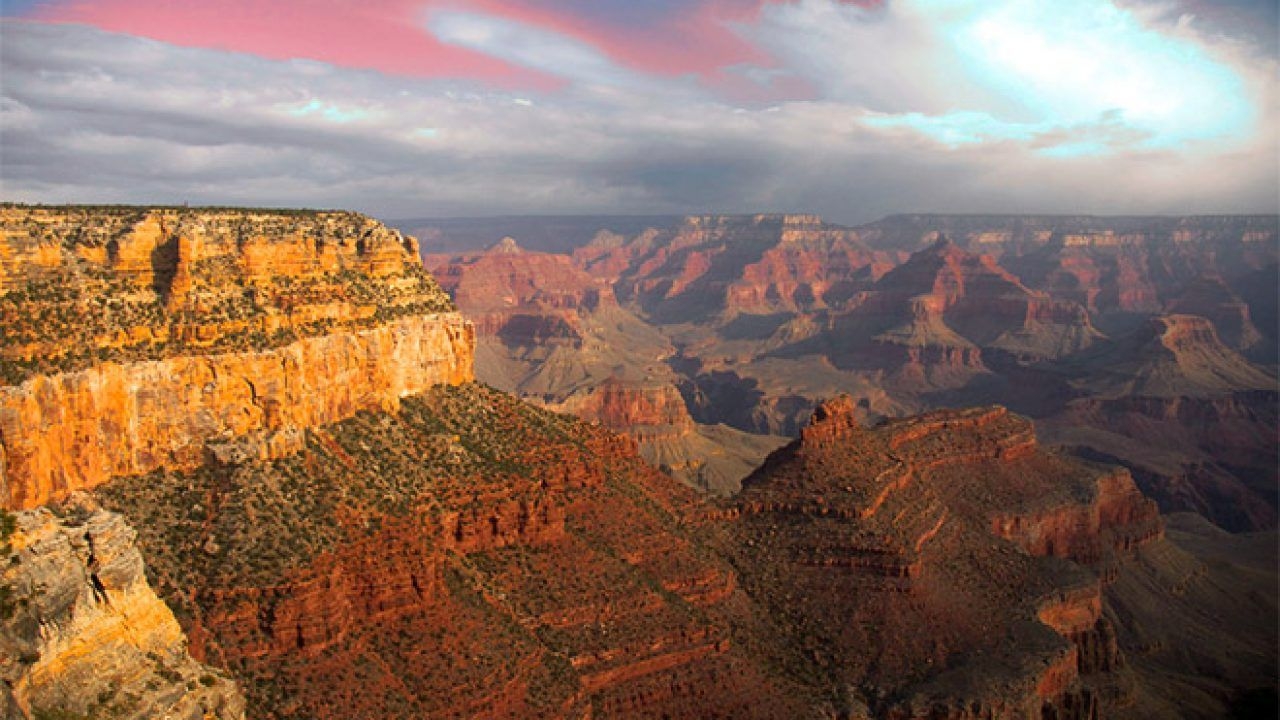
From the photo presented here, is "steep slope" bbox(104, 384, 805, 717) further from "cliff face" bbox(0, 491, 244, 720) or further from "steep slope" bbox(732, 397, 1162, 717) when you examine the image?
"cliff face" bbox(0, 491, 244, 720)

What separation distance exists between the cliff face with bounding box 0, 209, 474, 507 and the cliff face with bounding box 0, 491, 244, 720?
6877mm

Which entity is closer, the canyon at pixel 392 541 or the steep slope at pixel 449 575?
the canyon at pixel 392 541

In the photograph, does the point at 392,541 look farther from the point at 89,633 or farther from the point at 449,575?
the point at 89,633

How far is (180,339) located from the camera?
45.9 metres

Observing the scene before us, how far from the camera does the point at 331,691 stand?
40656mm

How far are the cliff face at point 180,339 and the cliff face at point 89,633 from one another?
6.88m

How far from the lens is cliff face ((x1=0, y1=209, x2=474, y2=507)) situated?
40375mm

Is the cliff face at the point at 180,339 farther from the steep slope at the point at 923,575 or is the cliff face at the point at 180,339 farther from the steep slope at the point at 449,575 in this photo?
the steep slope at the point at 923,575

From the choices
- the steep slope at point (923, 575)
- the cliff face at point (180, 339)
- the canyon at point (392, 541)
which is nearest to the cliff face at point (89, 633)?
the canyon at point (392, 541)

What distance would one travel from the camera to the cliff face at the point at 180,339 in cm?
4038

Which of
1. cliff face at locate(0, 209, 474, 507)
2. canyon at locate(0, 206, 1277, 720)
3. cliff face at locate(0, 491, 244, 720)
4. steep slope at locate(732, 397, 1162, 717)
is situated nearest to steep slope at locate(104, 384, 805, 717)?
canyon at locate(0, 206, 1277, 720)

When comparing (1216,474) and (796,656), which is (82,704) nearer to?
(796,656)

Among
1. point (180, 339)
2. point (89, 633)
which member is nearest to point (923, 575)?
point (180, 339)

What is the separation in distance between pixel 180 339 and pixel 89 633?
21799mm
